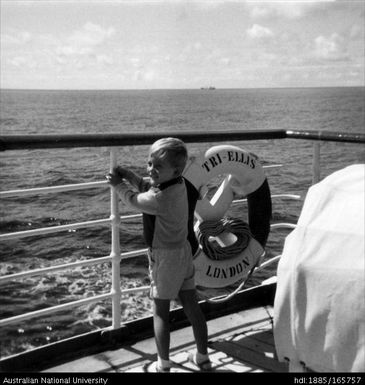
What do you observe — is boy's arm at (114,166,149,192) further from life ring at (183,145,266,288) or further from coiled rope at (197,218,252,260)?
coiled rope at (197,218,252,260)

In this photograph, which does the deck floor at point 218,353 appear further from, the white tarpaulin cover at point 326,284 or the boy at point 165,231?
the white tarpaulin cover at point 326,284

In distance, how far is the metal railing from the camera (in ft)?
7.59

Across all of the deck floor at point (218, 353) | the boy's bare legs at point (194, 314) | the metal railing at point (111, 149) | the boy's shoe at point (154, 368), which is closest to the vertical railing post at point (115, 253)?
the metal railing at point (111, 149)

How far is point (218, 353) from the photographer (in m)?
2.63

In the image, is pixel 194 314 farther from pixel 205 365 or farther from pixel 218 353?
pixel 218 353

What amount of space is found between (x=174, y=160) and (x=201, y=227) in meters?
0.74

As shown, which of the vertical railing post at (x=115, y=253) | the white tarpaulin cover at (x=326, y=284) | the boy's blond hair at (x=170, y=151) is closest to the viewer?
the white tarpaulin cover at (x=326, y=284)

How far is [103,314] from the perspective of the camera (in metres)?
6.41

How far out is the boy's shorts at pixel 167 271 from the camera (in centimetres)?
228

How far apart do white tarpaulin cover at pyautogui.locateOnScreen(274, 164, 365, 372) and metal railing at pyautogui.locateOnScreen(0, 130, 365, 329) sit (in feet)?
3.73

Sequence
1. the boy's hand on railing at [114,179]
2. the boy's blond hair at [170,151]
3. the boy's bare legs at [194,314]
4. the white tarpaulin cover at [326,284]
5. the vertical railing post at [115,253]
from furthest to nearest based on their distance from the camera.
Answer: the vertical railing post at [115,253], the boy's bare legs at [194,314], the boy's hand on railing at [114,179], the boy's blond hair at [170,151], the white tarpaulin cover at [326,284]

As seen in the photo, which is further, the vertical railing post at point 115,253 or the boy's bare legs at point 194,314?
the vertical railing post at point 115,253

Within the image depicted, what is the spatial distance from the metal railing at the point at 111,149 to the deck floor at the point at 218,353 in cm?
18
